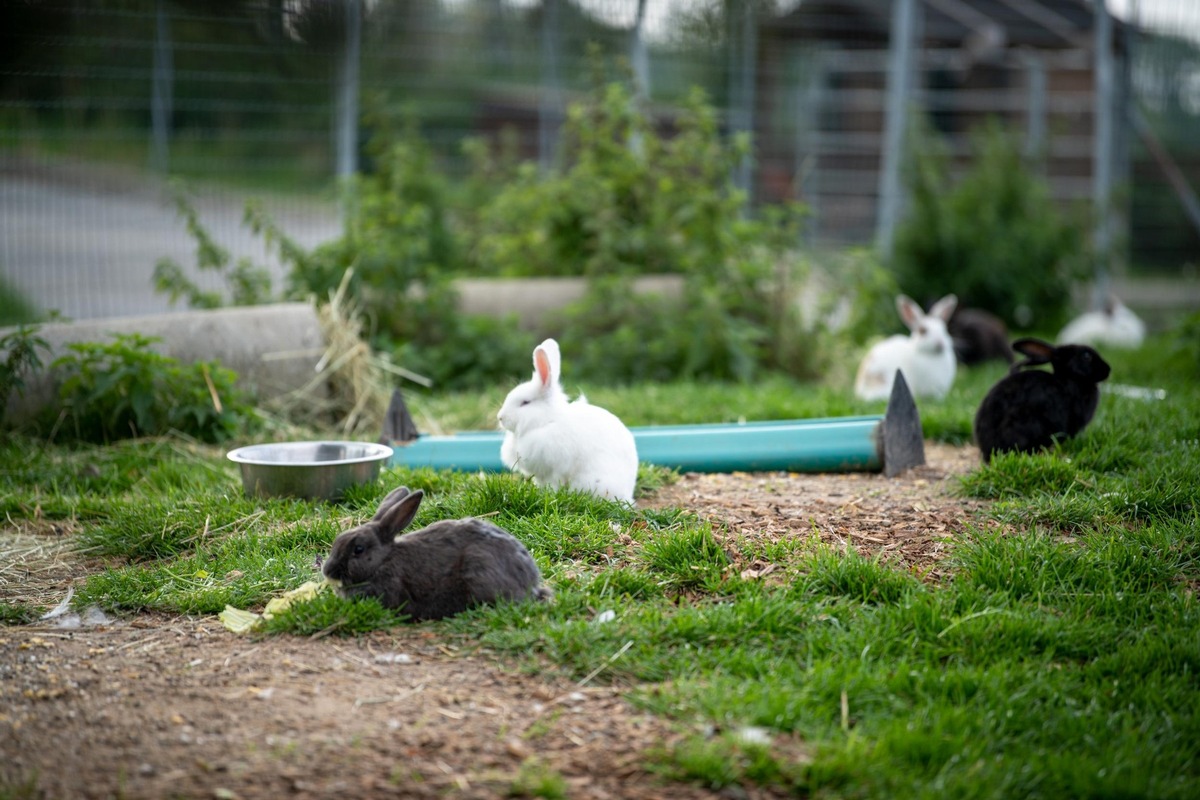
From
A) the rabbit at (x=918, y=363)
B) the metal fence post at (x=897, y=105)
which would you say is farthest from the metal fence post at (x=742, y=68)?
the rabbit at (x=918, y=363)

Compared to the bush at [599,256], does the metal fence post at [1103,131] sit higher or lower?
higher

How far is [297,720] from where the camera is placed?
115 inches

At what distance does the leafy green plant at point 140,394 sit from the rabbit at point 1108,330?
23.7ft

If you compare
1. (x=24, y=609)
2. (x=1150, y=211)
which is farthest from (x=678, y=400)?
(x=1150, y=211)

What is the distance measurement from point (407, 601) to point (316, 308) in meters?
4.25

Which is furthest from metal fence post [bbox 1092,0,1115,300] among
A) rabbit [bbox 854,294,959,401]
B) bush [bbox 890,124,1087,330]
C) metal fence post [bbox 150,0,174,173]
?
metal fence post [bbox 150,0,174,173]

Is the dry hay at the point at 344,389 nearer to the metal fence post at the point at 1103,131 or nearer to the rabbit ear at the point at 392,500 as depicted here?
the rabbit ear at the point at 392,500

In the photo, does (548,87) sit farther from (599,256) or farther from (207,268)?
(207,268)

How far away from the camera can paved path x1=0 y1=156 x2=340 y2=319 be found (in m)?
8.16

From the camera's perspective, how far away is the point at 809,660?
10.6 ft

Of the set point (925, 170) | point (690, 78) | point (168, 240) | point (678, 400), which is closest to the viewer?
point (678, 400)

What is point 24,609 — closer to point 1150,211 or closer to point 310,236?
point 310,236

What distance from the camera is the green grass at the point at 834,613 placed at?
2785 millimetres

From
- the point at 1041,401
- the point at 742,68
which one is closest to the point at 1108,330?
the point at 742,68
